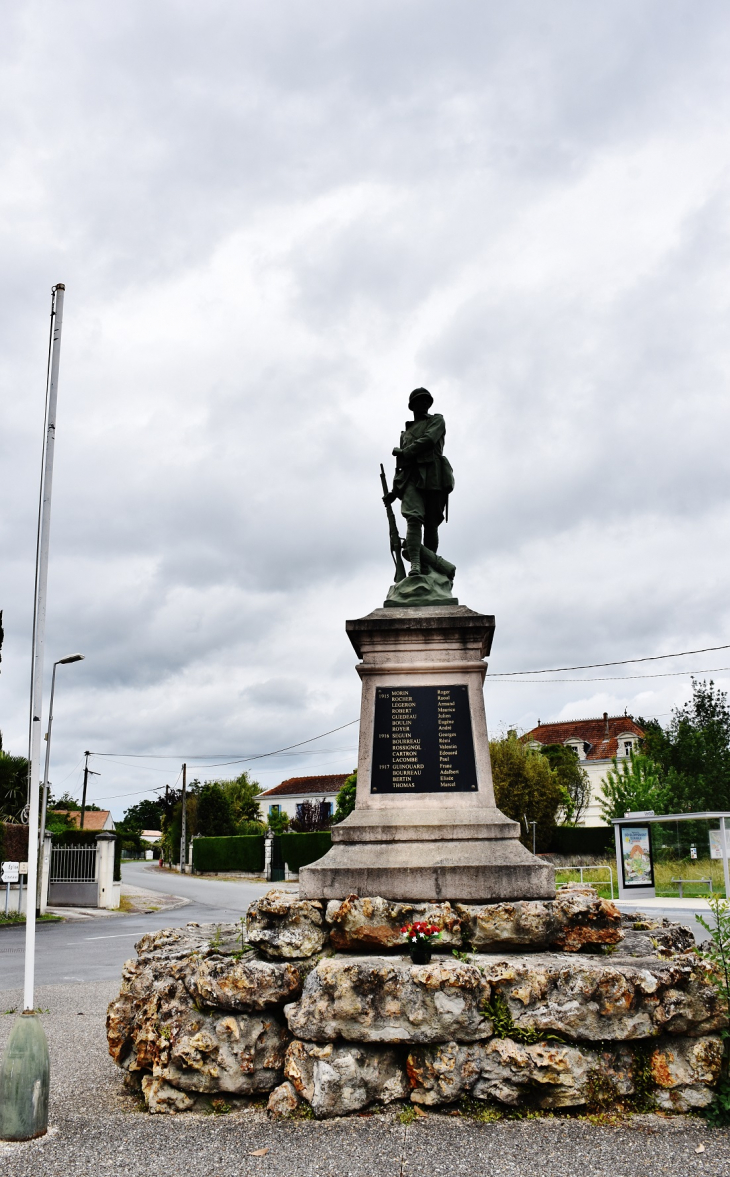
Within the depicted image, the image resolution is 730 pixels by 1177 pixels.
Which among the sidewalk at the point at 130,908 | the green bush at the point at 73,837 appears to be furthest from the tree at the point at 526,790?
the green bush at the point at 73,837

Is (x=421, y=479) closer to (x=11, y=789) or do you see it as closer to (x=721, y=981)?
(x=721, y=981)

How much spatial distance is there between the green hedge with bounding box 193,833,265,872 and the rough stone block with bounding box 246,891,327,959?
39.6 metres

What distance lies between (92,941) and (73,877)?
11.1 meters

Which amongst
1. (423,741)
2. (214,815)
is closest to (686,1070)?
(423,741)

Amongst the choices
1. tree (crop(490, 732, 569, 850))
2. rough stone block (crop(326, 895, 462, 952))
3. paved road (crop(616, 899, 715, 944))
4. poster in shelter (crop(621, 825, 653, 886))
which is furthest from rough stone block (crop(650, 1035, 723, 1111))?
tree (crop(490, 732, 569, 850))

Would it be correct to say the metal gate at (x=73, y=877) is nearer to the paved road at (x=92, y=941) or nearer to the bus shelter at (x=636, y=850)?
the paved road at (x=92, y=941)

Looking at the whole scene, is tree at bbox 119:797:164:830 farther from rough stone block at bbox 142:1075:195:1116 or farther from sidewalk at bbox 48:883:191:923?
rough stone block at bbox 142:1075:195:1116

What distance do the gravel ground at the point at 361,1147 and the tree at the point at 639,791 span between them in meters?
35.9

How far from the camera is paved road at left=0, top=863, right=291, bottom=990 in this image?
12781mm

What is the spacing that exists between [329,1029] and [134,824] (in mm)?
114451

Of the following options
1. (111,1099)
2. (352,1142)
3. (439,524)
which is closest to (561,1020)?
(352,1142)

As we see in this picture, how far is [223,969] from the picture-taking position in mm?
5402

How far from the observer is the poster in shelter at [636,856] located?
1991 centimetres

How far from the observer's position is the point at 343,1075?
16.5ft
